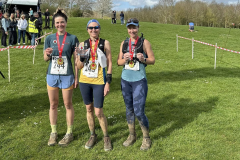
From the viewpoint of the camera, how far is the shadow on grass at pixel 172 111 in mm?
5168

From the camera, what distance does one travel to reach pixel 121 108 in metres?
6.34

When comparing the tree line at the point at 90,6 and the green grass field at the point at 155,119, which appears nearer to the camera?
the green grass field at the point at 155,119

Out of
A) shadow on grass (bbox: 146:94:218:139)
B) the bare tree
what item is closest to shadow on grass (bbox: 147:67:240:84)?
shadow on grass (bbox: 146:94:218:139)

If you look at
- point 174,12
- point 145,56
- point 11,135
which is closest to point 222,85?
point 145,56

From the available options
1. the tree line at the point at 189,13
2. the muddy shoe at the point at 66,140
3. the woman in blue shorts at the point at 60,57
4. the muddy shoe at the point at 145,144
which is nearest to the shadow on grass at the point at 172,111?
the muddy shoe at the point at 145,144

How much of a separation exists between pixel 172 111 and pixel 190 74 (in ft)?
16.1

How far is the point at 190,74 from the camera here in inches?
412

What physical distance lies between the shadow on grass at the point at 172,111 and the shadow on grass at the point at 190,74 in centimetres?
238

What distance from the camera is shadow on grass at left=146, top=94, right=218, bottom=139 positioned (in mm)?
5168

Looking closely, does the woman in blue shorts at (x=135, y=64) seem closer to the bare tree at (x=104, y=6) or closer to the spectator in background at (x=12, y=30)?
the spectator in background at (x=12, y=30)

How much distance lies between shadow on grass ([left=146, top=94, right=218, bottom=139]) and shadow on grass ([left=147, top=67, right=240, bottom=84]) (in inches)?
93.8

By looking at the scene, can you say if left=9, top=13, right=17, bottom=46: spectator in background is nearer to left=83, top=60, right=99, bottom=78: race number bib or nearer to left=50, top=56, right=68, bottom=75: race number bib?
left=50, top=56, right=68, bottom=75: race number bib

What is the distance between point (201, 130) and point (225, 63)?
9866 mm

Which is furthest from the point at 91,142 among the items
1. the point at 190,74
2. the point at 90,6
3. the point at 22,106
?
the point at 90,6
